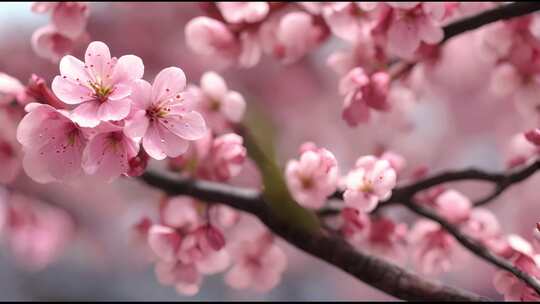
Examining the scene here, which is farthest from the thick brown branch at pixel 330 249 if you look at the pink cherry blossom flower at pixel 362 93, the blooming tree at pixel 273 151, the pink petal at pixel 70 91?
the pink petal at pixel 70 91

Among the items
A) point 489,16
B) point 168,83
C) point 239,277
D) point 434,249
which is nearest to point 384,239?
point 434,249

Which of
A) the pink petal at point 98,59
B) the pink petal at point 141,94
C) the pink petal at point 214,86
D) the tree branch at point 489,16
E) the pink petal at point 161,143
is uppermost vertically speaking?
the tree branch at point 489,16

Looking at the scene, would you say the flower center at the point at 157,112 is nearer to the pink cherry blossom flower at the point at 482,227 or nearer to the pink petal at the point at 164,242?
the pink petal at the point at 164,242

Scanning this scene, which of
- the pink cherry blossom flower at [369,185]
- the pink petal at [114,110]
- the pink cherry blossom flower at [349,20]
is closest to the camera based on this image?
the pink petal at [114,110]

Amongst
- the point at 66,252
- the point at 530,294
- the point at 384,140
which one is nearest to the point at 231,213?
the point at 530,294

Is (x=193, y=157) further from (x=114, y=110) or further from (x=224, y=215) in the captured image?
(x=114, y=110)

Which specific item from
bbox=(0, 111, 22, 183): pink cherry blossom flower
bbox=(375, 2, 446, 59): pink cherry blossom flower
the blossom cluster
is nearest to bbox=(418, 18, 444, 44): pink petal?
bbox=(375, 2, 446, 59): pink cherry blossom flower

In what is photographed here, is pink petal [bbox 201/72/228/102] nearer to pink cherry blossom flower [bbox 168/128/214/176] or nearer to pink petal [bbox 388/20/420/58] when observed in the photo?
pink cherry blossom flower [bbox 168/128/214/176]
